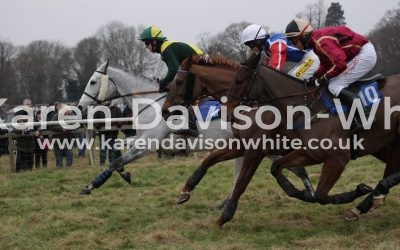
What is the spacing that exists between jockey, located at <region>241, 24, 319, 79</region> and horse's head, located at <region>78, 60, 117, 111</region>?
288 cm

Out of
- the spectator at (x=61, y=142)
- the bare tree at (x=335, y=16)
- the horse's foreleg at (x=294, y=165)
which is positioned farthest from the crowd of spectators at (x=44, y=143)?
the bare tree at (x=335, y=16)

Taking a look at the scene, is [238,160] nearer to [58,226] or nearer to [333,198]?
[333,198]

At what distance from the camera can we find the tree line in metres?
50.6

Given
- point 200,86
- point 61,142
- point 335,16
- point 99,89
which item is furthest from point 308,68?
point 335,16

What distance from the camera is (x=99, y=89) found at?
877 centimetres

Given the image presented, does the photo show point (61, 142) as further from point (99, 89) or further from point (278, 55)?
point (278, 55)

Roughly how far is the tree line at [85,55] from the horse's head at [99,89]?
132 feet

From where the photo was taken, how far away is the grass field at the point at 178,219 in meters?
5.29

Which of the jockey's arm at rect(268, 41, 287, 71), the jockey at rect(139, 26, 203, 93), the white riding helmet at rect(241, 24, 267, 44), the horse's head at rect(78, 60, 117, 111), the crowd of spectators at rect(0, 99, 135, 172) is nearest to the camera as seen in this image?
the jockey's arm at rect(268, 41, 287, 71)

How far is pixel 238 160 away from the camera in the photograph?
23.8ft

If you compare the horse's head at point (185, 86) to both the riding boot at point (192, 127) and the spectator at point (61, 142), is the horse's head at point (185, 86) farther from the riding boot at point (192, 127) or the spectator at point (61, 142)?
the spectator at point (61, 142)

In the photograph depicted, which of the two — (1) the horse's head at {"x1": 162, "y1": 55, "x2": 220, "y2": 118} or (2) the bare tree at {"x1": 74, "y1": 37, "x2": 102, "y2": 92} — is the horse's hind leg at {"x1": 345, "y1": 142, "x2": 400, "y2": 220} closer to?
(1) the horse's head at {"x1": 162, "y1": 55, "x2": 220, "y2": 118}

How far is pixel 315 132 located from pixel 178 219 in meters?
2.04

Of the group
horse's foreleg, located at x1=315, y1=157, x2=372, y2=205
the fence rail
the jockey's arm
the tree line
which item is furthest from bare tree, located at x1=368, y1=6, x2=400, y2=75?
horse's foreleg, located at x1=315, y1=157, x2=372, y2=205
